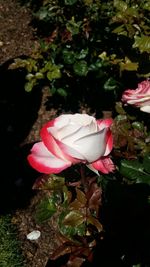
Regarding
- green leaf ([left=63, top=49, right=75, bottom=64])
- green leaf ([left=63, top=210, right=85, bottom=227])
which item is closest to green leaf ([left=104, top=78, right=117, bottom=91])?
green leaf ([left=63, top=49, right=75, bottom=64])

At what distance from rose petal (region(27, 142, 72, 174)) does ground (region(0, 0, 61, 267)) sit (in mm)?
1334

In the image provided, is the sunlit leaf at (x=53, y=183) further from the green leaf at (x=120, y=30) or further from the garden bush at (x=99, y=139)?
the green leaf at (x=120, y=30)

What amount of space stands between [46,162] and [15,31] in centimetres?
288

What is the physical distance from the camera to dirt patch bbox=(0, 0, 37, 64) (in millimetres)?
4031

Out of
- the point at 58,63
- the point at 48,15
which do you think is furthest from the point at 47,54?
the point at 48,15

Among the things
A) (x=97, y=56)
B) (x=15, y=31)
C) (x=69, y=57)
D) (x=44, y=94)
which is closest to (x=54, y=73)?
(x=69, y=57)

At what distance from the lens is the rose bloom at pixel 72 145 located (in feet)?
4.98

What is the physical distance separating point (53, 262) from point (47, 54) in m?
1.30

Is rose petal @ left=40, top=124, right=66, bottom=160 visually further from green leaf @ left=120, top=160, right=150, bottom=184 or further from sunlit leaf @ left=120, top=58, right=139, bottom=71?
sunlit leaf @ left=120, top=58, right=139, bottom=71

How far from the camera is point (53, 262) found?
2695 millimetres

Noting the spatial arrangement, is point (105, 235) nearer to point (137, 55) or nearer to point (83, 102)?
point (137, 55)

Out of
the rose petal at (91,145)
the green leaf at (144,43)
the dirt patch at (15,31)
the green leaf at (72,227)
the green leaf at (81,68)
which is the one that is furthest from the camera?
the dirt patch at (15,31)

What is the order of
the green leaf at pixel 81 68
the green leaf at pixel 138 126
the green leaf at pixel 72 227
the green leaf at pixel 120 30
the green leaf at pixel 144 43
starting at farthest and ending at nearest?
the green leaf at pixel 81 68 < the green leaf at pixel 120 30 < the green leaf at pixel 144 43 < the green leaf at pixel 138 126 < the green leaf at pixel 72 227

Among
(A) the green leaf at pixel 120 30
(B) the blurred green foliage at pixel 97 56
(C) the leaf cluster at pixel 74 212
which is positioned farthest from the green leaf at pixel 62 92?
(C) the leaf cluster at pixel 74 212
